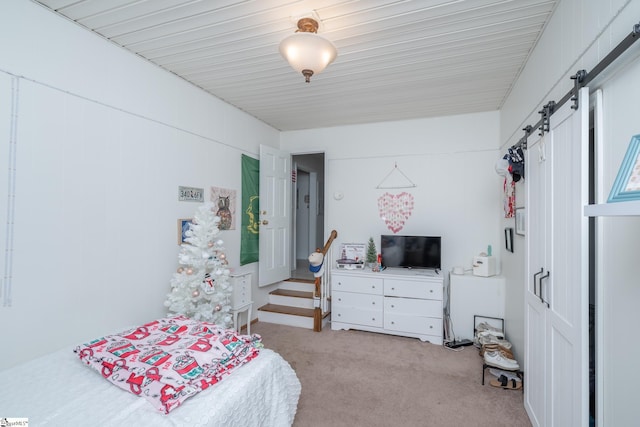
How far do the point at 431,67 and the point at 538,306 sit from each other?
2.08 m

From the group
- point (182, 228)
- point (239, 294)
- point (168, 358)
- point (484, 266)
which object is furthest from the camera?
point (484, 266)

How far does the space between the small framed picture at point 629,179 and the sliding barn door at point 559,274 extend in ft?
2.10

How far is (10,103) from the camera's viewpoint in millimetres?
1777

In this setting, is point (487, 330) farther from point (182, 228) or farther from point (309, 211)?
point (309, 211)

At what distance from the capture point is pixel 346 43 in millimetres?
2291

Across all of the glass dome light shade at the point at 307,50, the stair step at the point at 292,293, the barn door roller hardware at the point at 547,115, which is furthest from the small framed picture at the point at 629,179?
the stair step at the point at 292,293

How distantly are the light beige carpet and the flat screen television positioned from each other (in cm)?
91

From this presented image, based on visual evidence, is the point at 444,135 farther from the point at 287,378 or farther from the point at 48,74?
the point at 48,74

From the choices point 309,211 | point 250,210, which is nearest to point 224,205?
point 250,210

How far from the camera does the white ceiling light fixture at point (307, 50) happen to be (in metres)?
1.74

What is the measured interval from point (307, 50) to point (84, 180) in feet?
5.96

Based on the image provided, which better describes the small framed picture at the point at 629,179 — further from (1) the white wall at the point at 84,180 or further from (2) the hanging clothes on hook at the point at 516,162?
(1) the white wall at the point at 84,180

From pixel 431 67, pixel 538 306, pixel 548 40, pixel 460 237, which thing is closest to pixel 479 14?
pixel 548 40

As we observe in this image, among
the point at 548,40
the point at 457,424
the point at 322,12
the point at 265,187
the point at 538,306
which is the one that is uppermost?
the point at 322,12
